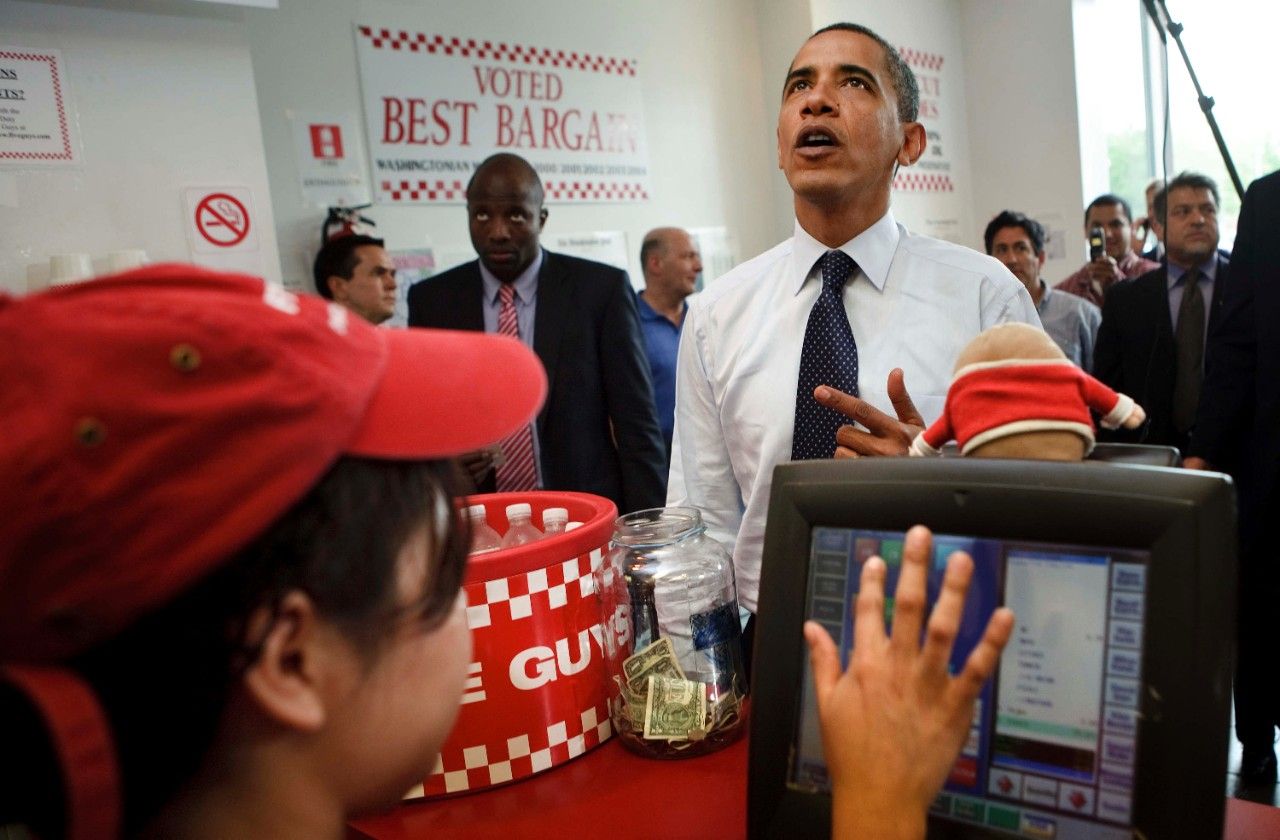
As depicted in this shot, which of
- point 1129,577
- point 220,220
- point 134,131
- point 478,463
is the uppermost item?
point 134,131

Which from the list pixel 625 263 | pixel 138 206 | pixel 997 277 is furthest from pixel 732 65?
pixel 997 277

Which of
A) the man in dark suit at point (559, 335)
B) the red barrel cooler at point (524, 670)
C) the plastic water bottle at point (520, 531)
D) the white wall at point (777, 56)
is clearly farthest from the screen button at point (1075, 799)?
the white wall at point (777, 56)

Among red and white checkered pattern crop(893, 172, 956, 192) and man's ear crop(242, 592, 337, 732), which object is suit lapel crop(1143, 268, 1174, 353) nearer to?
red and white checkered pattern crop(893, 172, 956, 192)

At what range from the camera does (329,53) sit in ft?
11.6

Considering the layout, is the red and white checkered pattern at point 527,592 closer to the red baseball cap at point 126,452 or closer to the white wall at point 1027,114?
the red baseball cap at point 126,452

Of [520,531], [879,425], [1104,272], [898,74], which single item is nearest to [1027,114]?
[1104,272]

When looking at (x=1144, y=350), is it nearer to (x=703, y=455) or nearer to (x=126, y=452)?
(x=703, y=455)

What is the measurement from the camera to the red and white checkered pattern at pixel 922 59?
5.52 meters

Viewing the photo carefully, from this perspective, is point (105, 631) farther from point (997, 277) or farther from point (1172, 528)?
point (997, 277)

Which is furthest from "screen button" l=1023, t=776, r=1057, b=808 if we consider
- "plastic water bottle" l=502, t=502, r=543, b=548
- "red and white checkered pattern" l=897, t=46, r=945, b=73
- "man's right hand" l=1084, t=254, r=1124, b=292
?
"red and white checkered pattern" l=897, t=46, r=945, b=73

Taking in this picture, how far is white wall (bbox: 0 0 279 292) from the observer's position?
2170 millimetres

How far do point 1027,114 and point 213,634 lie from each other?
6362 millimetres

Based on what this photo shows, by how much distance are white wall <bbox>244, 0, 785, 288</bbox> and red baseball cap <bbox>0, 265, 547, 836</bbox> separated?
3.06 meters

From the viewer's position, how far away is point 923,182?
571 centimetres
